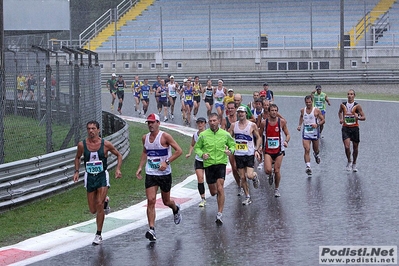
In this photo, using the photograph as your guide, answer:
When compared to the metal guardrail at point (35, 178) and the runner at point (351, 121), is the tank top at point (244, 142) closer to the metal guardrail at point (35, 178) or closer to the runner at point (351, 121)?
the metal guardrail at point (35, 178)

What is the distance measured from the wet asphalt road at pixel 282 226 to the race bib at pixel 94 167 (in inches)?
39.1

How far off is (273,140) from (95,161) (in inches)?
191

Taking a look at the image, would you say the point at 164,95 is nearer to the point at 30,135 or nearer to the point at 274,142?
the point at 30,135

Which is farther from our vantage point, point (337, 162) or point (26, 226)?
point (337, 162)

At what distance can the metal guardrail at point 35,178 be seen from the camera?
13.7m

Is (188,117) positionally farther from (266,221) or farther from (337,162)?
(266,221)

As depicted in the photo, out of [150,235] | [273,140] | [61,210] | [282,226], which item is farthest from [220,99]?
[150,235]

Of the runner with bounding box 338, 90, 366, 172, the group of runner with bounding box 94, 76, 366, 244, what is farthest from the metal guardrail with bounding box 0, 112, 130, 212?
the runner with bounding box 338, 90, 366, 172

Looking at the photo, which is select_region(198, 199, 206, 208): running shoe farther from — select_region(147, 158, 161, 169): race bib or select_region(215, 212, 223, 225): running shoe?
select_region(147, 158, 161, 169): race bib

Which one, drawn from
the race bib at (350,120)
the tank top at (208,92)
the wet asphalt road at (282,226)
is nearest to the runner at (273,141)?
the wet asphalt road at (282,226)

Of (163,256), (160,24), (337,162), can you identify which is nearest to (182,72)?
(160,24)

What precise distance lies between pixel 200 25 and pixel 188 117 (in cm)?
2655

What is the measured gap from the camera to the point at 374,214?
510 inches

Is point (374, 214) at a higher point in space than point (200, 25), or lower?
lower
